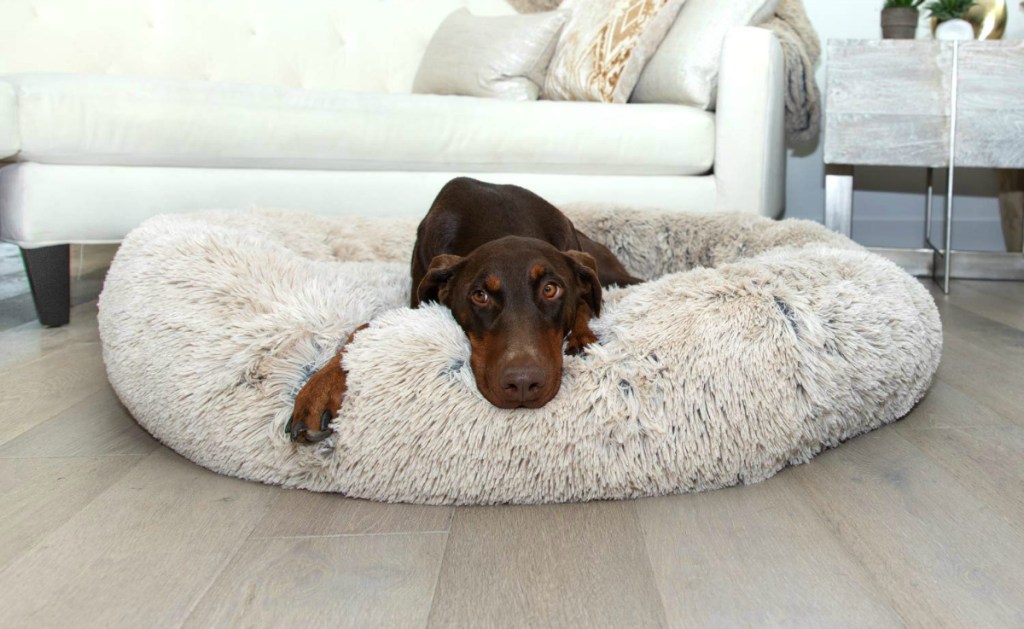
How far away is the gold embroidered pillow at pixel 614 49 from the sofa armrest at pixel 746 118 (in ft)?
1.37

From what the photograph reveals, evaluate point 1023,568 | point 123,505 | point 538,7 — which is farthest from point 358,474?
point 538,7

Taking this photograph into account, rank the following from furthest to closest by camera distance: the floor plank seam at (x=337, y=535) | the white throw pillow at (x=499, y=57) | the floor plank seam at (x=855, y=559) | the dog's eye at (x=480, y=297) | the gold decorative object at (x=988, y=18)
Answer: the gold decorative object at (x=988, y=18)
the white throw pillow at (x=499, y=57)
the dog's eye at (x=480, y=297)
the floor plank seam at (x=337, y=535)
the floor plank seam at (x=855, y=559)

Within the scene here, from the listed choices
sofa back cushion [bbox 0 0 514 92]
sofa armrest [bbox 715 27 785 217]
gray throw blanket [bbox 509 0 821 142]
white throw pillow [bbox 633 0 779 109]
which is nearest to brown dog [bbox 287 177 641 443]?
sofa armrest [bbox 715 27 785 217]

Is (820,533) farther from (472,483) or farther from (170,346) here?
(170,346)

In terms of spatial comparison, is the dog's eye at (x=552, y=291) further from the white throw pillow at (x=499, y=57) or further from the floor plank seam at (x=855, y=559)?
the white throw pillow at (x=499, y=57)

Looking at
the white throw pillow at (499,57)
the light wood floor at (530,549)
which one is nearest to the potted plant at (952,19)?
the white throw pillow at (499,57)

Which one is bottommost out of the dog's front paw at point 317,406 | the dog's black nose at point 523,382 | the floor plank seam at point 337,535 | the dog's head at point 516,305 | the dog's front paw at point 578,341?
the floor plank seam at point 337,535

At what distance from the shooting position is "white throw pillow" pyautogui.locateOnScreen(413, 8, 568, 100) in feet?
13.3

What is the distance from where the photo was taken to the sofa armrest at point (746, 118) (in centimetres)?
346

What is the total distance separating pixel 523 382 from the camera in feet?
5.03

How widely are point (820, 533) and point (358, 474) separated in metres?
0.76

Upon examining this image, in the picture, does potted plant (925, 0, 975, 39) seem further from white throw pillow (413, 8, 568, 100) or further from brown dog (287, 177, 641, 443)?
brown dog (287, 177, 641, 443)

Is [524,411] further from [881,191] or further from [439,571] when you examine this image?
[881,191]

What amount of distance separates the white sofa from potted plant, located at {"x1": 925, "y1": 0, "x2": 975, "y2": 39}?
3.05 ft
